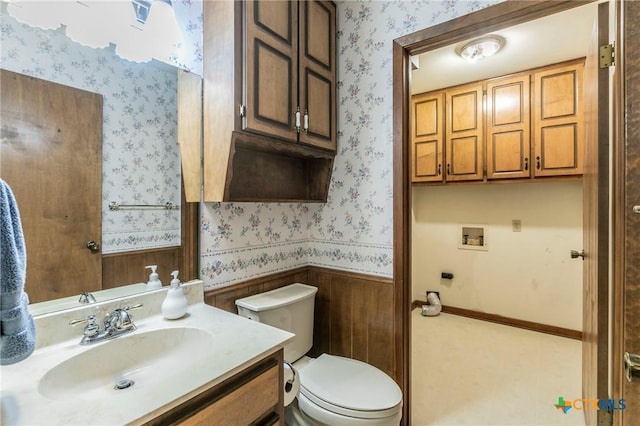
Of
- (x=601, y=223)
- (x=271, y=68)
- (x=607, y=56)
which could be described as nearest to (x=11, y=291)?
(x=271, y=68)

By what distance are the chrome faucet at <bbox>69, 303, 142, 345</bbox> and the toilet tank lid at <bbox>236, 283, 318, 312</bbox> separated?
19.2 inches

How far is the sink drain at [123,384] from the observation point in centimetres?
89

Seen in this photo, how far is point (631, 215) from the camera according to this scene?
0.87m

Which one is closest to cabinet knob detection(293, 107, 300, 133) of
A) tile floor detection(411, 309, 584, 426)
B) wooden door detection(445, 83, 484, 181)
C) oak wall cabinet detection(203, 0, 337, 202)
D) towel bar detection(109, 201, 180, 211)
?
oak wall cabinet detection(203, 0, 337, 202)

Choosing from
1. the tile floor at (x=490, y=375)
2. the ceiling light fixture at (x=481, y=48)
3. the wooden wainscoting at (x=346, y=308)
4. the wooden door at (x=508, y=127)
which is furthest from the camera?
the wooden door at (x=508, y=127)

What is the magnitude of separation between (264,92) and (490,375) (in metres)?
2.37

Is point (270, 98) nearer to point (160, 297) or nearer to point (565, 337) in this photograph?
point (160, 297)

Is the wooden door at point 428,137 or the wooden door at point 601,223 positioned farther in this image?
the wooden door at point 428,137

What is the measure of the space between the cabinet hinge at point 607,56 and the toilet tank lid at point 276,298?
62.3 inches

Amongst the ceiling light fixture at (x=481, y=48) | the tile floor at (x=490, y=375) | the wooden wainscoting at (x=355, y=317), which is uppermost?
the ceiling light fixture at (x=481, y=48)

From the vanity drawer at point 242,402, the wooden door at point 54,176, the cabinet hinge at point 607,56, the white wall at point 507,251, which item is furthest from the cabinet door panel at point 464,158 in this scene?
the wooden door at point 54,176

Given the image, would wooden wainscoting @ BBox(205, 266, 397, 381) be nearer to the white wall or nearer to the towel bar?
the towel bar

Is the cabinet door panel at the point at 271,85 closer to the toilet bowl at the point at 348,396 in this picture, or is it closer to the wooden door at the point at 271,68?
the wooden door at the point at 271,68

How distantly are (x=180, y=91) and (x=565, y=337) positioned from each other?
11.5ft
